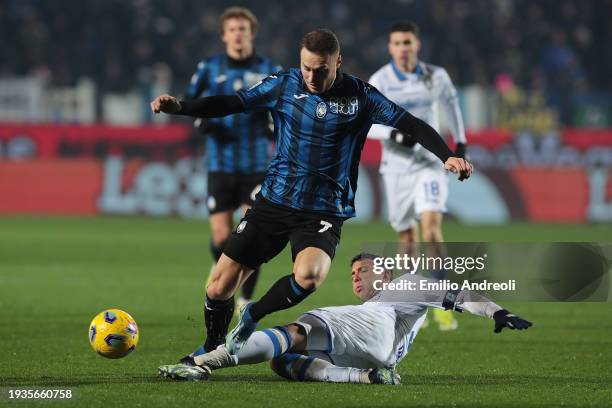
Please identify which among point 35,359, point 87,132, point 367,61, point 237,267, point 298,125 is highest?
point 367,61

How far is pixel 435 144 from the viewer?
6441 millimetres

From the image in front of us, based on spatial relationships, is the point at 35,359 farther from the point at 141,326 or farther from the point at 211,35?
the point at 211,35

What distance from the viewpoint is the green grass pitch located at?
19.4ft

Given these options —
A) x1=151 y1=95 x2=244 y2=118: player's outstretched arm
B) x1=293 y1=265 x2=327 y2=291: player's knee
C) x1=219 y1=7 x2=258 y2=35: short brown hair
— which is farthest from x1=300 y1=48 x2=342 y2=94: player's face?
x1=219 y1=7 x2=258 y2=35: short brown hair

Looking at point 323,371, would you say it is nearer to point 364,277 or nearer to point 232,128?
point 364,277

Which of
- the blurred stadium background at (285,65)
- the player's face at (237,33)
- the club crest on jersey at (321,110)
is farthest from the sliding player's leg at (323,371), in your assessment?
the blurred stadium background at (285,65)

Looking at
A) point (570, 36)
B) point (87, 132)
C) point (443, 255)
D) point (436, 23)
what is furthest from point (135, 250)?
point (570, 36)

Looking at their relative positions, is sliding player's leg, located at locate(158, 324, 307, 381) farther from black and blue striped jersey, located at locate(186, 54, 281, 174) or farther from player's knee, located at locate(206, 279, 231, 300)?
black and blue striped jersey, located at locate(186, 54, 281, 174)

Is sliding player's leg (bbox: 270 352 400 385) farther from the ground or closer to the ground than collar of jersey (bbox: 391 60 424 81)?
closer to the ground

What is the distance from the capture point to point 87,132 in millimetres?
19750

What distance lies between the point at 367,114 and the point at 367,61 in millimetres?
17124

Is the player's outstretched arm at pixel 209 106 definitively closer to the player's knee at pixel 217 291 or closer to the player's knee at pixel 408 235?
the player's knee at pixel 217 291

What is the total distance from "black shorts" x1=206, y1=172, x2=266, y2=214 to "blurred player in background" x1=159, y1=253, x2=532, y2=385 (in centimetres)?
358

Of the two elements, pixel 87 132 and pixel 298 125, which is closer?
pixel 298 125
